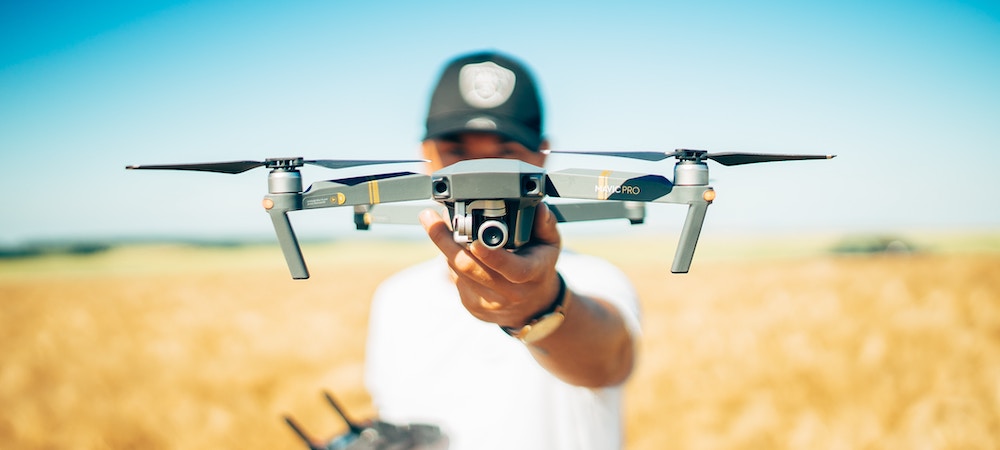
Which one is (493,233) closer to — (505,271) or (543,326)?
(505,271)

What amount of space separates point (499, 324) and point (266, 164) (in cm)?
132

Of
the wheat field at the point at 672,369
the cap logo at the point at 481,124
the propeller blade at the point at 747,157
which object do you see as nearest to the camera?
the propeller blade at the point at 747,157

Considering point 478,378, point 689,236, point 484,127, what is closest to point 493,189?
point 689,236

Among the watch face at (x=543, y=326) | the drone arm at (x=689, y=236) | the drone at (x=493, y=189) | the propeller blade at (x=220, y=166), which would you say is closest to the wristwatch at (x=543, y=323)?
the watch face at (x=543, y=326)

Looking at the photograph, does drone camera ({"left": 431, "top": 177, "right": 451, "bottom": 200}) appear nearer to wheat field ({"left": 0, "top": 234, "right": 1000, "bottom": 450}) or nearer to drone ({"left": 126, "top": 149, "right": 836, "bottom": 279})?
drone ({"left": 126, "top": 149, "right": 836, "bottom": 279})

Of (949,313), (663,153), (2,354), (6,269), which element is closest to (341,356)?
(2,354)

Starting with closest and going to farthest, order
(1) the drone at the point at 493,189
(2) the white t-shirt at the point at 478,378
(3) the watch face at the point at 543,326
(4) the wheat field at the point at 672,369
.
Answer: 1. (1) the drone at the point at 493,189
2. (3) the watch face at the point at 543,326
3. (2) the white t-shirt at the point at 478,378
4. (4) the wheat field at the point at 672,369

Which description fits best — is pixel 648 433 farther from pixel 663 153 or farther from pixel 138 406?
pixel 138 406

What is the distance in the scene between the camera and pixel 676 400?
8.26 metres

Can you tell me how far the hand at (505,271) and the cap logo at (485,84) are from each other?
1093 mm

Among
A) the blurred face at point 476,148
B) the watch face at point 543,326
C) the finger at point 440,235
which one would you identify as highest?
the blurred face at point 476,148

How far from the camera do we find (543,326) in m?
2.69

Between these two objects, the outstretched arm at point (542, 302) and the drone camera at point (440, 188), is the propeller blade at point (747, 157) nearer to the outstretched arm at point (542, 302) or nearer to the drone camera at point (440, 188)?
the outstretched arm at point (542, 302)

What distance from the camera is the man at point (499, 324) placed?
2.46m
